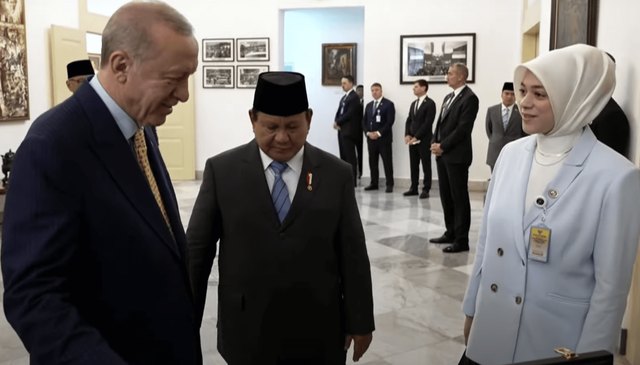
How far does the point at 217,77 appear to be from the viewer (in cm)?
1188

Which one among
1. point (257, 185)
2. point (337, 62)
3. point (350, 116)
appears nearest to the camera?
point (257, 185)

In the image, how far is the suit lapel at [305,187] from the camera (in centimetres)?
214

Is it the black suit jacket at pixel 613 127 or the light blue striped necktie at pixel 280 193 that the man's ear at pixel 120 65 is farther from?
the black suit jacket at pixel 613 127

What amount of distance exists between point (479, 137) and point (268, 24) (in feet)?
14.6

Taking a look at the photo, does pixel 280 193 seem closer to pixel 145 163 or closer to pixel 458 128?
pixel 145 163

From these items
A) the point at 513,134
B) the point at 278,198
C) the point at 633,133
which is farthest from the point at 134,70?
the point at 513,134

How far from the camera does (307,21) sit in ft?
47.8

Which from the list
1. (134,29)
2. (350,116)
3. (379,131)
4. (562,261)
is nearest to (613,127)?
(562,261)

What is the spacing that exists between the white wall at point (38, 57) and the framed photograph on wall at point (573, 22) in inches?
261

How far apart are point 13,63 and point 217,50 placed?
449 cm

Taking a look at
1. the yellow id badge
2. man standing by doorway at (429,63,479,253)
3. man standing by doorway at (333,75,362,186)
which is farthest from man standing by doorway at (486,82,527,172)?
the yellow id badge

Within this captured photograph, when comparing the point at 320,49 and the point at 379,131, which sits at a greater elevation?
the point at 320,49

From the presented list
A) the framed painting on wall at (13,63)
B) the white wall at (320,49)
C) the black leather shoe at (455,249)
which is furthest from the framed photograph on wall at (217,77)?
the black leather shoe at (455,249)

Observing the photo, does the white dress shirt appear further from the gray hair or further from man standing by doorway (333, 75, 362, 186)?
man standing by doorway (333, 75, 362, 186)
